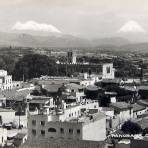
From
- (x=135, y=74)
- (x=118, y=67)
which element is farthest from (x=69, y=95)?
(x=118, y=67)

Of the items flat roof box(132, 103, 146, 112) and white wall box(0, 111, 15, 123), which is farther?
flat roof box(132, 103, 146, 112)

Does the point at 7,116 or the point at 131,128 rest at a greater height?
the point at 7,116

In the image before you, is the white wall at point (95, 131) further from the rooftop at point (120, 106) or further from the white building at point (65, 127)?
the rooftop at point (120, 106)

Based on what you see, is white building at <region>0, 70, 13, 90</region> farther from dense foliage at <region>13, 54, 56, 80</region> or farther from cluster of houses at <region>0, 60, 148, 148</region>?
dense foliage at <region>13, 54, 56, 80</region>

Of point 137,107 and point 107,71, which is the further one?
point 107,71

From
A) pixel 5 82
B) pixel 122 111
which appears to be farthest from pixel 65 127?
pixel 5 82

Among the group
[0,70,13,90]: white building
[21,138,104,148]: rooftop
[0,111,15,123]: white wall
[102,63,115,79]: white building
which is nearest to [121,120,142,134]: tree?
[0,111,15,123]: white wall

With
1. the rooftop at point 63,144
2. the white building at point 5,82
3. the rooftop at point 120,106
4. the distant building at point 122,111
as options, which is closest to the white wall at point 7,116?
the distant building at point 122,111

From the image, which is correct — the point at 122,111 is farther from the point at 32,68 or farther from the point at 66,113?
the point at 32,68

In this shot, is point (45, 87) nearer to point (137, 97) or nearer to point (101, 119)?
point (137, 97)
